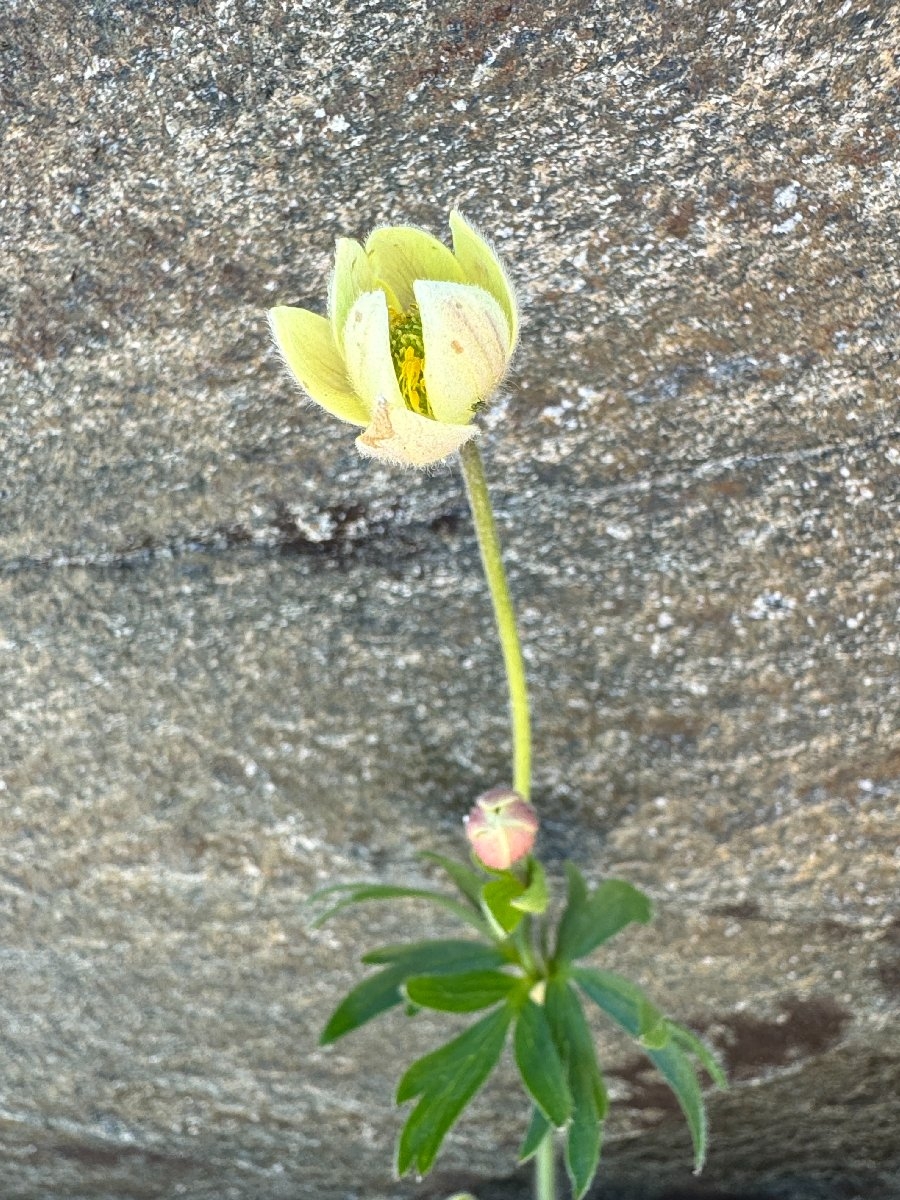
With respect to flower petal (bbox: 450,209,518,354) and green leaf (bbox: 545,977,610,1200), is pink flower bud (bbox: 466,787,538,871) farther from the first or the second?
flower petal (bbox: 450,209,518,354)

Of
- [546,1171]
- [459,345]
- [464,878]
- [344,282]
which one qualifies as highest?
[344,282]

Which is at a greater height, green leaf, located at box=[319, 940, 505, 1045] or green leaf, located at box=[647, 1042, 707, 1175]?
green leaf, located at box=[319, 940, 505, 1045]

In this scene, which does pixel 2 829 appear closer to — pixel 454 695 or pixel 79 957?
pixel 79 957

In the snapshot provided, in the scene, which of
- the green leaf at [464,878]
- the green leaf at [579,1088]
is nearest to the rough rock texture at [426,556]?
the green leaf at [464,878]

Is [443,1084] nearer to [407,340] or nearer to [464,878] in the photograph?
[464,878]

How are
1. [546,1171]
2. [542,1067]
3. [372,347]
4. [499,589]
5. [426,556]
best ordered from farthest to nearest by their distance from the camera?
[546,1171] < [426,556] < [542,1067] < [499,589] < [372,347]

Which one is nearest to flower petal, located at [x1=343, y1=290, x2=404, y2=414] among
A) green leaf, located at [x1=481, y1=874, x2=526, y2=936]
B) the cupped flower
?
the cupped flower

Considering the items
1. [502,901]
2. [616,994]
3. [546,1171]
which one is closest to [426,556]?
[502,901]
